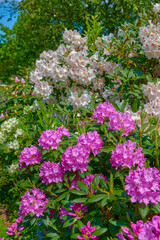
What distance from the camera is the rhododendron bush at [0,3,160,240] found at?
1146 millimetres

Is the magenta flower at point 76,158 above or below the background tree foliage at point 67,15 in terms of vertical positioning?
below

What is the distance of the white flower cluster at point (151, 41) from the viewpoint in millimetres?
2014

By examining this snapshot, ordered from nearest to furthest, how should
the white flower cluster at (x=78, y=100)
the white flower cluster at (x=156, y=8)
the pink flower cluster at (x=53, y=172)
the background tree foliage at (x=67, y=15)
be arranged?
1. the pink flower cluster at (x=53, y=172)
2. the white flower cluster at (x=78, y=100)
3. the white flower cluster at (x=156, y=8)
4. the background tree foliage at (x=67, y=15)

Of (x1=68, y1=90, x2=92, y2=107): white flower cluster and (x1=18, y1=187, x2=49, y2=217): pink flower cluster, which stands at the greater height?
(x1=68, y1=90, x2=92, y2=107): white flower cluster

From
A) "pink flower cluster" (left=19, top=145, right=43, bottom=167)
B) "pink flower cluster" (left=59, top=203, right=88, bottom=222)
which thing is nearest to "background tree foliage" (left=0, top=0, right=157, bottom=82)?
"pink flower cluster" (left=19, top=145, right=43, bottom=167)

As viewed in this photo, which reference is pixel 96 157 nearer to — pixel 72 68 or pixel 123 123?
pixel 123 123

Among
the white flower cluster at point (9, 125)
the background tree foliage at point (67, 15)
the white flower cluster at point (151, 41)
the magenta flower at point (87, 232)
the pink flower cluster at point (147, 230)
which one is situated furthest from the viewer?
the background tree foliage at point (67, 15)

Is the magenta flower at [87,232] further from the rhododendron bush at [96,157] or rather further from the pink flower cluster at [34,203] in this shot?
the pink flower cluster at [34,203]

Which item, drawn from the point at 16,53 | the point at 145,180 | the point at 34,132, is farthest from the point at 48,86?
the point at 16,53

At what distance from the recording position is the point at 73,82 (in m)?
2.69

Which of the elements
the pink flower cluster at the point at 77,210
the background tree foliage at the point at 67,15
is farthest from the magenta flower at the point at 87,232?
the background tree foliage at the point at 67,15

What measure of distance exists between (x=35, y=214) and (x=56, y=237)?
27 cm

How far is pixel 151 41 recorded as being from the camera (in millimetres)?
2012

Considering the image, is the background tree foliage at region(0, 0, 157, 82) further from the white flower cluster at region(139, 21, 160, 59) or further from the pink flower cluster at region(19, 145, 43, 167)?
the pink flower cluster at region(19, 145, 43, 167)
